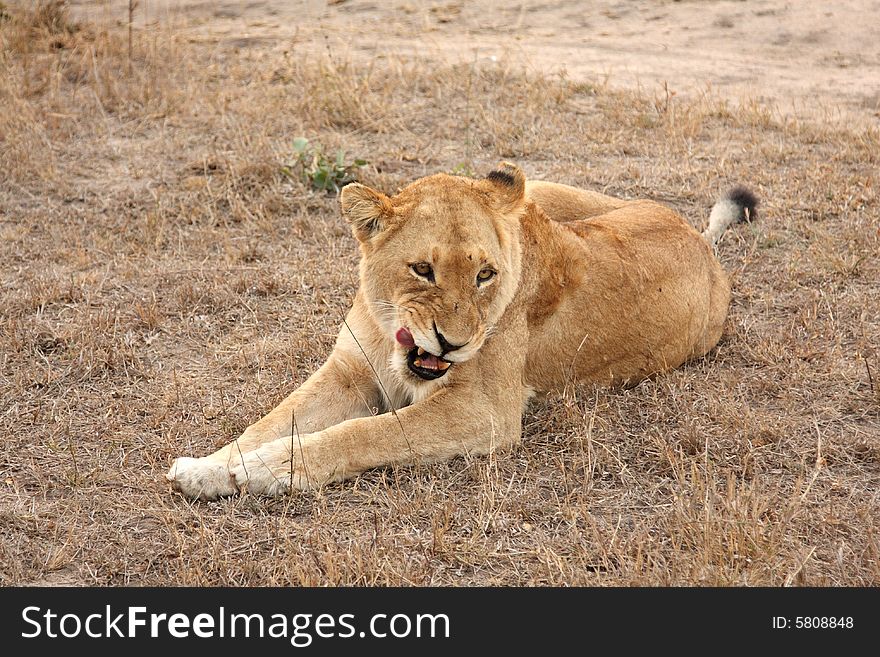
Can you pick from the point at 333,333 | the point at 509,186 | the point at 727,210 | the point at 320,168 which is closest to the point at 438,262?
the point at 509,186

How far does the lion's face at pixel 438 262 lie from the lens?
11.2 feet

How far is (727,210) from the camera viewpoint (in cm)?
569

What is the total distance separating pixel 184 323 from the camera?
16.3 feet

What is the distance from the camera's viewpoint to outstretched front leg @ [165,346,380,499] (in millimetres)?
3459

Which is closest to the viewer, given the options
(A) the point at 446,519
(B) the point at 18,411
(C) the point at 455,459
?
(A) the point at 446,519

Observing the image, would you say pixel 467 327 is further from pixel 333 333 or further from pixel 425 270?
pixel 333 333

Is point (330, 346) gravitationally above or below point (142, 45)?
below

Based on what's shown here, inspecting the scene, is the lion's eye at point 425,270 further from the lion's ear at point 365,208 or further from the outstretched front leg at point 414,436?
the outstretched front leg at point 414,436

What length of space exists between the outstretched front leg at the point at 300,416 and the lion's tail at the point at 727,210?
2.53m

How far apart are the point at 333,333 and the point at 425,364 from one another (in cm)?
126

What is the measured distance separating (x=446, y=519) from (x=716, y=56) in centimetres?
781
